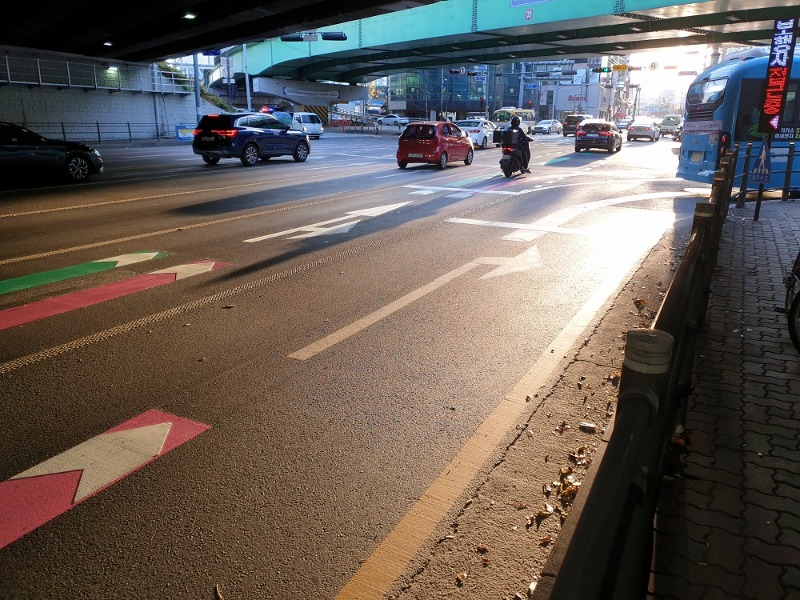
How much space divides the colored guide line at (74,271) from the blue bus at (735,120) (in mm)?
14040

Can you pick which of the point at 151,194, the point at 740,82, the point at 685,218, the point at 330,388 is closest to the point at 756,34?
the point at 740,82

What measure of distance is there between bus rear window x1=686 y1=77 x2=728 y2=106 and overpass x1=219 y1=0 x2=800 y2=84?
12130 millimetres

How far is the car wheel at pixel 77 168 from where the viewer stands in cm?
1639

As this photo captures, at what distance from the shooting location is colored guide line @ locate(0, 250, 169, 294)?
22.9 feet

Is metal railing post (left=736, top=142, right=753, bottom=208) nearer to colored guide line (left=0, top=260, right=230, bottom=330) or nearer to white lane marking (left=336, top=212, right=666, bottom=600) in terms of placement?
white lane marking (left=336, top=212, right=666, bottom=600)

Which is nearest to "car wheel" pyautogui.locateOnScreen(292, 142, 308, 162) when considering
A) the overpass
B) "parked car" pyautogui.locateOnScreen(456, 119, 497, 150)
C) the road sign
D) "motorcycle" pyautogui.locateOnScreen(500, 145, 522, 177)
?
"motorcycle" pyautogui.locateOnScreen(500, 145, 522, 177)

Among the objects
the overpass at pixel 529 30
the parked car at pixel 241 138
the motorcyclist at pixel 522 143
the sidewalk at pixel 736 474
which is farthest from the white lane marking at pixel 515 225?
the overpass at pixel 529 30

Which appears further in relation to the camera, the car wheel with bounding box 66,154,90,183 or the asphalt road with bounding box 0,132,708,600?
the car wheel with bounding box 66,154,90,183

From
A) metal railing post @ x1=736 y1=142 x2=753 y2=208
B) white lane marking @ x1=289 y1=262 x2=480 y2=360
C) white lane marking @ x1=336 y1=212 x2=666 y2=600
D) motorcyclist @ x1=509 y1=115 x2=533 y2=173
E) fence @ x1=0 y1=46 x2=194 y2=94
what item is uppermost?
fence @ x1=0 y1=46 x2=194 y2=94

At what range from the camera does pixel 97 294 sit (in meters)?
6.62

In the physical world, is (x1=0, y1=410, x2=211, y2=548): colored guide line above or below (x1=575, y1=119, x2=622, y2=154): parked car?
below

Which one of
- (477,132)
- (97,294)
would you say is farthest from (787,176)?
(477,132)

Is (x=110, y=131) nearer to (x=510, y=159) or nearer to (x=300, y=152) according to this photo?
(x=300, y=152)

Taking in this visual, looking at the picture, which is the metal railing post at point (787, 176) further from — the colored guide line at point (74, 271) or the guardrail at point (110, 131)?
the guardrail at point (110, 131)
